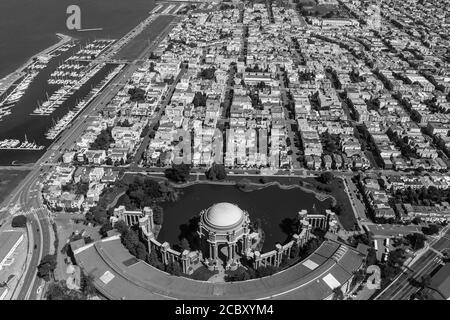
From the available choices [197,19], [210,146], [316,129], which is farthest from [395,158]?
[197,19]

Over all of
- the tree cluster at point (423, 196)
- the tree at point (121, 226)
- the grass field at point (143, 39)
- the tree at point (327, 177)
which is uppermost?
the grass field at point (143, 39)

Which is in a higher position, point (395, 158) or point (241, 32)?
point (241, 32)

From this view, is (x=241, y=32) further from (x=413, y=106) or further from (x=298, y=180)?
(x=298, y=180)

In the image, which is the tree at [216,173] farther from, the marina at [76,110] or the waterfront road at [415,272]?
the marina at [76,110]

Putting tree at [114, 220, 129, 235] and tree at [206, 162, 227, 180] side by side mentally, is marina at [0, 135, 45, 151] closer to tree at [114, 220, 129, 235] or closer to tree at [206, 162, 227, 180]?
tree at [114, 220, 129, 235]

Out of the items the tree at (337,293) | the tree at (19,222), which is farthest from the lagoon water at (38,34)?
the tree at (337,293)

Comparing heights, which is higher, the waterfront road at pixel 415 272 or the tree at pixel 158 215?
the tree at pixel 158 215
